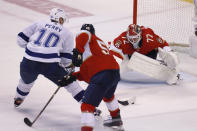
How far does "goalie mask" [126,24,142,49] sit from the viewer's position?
596 cm

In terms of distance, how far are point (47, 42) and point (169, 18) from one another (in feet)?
9.38

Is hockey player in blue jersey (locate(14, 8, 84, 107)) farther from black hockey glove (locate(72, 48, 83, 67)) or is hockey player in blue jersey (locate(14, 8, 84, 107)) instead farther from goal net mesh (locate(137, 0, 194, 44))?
goal net mesh (locate(137, 0, 194, 44))

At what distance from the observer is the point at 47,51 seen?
17.2 feet

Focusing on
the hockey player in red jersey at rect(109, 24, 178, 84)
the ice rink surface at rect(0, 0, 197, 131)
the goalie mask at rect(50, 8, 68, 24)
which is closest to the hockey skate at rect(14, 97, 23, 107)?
the ice rink surface at rect(0, 0, 197, 131)

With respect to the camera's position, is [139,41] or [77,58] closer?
[77,58]

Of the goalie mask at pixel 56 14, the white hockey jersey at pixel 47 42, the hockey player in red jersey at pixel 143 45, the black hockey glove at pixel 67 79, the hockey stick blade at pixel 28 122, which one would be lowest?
the hockey stick blade at pixel 28 122

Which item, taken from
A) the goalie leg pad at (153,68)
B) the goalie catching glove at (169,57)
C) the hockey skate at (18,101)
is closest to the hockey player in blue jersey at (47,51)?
the hockey skate at (18,101)

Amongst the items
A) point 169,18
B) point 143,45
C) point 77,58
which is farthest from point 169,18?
point 77,58

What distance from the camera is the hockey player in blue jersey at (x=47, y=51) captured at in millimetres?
5223

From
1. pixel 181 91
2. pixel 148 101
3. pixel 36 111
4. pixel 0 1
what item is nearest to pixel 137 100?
pixel 148 101

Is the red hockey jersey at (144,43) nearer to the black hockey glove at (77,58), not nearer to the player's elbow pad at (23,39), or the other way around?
the player's elbow pad at (23,39)

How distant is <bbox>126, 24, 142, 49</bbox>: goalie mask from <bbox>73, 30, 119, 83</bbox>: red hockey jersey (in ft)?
3.78

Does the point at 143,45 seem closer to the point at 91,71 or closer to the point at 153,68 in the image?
the point at 153,68

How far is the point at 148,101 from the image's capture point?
5.85 m
